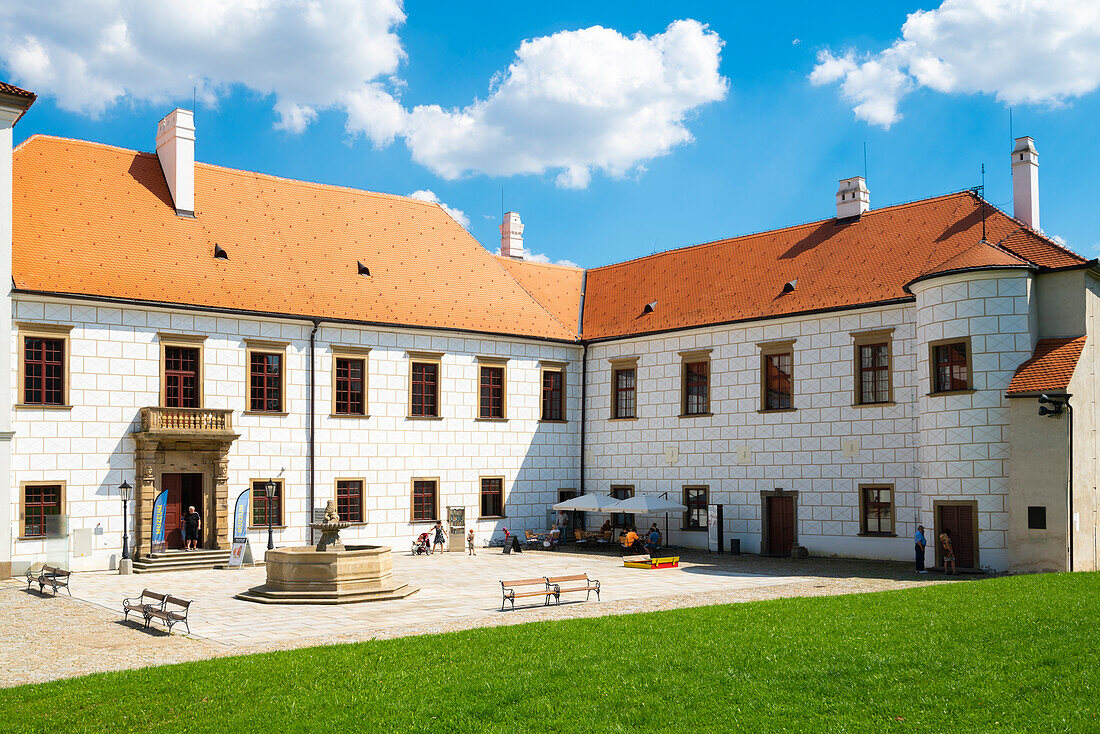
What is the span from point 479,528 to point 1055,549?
1782cm

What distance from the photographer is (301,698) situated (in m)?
10.8

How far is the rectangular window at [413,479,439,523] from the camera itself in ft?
106

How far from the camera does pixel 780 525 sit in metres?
30.1

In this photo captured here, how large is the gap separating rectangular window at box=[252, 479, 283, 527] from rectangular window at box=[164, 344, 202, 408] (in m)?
2.99

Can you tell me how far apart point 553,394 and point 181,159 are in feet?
48.5

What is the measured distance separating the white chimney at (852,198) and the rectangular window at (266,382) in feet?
60.6

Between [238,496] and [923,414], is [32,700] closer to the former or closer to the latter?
[238,496]

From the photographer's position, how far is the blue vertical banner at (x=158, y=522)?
26625mm

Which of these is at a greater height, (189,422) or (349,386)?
(349,386)

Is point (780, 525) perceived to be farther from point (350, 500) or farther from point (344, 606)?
point (344, 606)

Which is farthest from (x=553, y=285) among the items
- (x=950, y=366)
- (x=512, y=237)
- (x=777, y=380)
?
(x=950, y=366)

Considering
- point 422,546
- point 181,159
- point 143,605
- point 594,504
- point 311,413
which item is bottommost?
point 422,546

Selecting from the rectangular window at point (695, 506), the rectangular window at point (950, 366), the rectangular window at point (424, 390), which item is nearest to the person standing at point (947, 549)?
the rectangular window at point (950, 366)

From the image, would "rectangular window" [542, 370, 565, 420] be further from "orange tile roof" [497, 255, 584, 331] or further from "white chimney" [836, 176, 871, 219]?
"white chimney" [836, 176, 871, 219]
